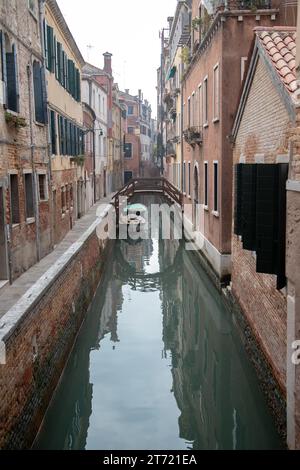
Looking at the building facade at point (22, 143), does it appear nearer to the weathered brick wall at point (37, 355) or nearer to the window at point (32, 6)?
the window at point (32, 6)

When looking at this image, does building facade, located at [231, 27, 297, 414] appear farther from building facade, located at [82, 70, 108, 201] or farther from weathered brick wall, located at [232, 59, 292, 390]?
building facade, located at [82, 70, 108, 201]

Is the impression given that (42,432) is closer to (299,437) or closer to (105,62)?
(299,437)

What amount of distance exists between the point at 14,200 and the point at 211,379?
5430 mm

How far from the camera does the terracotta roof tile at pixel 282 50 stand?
A: 6676 mm

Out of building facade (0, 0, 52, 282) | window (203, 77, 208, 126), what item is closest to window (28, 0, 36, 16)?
building facade (0, 0, 52, 282)

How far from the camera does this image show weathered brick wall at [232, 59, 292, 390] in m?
6.81

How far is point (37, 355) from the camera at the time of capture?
7148mm

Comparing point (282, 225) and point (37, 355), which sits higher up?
point (282, 225)

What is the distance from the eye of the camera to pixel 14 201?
10516mm

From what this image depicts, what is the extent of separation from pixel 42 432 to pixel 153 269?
40.1 ft

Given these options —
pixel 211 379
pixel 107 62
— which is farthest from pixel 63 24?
pixel 107 62

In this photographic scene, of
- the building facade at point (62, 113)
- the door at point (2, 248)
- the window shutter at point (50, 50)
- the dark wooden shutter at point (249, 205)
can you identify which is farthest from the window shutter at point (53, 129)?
the dark wooden shutter at point (249, 205)

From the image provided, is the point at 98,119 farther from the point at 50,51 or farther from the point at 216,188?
the point at 216,188

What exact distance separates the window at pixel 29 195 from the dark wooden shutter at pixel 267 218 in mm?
6804
